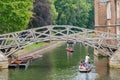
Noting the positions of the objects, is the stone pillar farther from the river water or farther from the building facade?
the building facade

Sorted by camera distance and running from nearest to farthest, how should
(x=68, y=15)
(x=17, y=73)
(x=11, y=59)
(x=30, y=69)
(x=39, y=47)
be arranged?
(x=17, y=73), (x=30, y=69), (x=11, y=59), (x=39, y=47), (x=68, y=15)

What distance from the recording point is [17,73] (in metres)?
39.8

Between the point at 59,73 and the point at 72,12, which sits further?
the point at 72,12

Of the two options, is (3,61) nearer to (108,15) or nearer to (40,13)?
(108,15)

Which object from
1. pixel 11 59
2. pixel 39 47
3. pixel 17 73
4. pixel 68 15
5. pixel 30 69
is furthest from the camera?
pixel 68 15

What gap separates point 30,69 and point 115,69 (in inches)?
305

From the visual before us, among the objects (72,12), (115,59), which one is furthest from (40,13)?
(72,12)

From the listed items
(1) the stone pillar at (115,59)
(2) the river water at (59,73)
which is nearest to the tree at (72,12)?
(2) the river water at (59,73)

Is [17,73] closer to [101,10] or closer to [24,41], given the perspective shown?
[24,41]

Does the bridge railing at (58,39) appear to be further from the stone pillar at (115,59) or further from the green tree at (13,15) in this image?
the green tree at (13,15)

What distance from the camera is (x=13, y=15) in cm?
5116

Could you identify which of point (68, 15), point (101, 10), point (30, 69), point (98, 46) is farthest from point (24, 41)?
point (68, 15)

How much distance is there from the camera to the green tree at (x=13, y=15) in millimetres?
50650

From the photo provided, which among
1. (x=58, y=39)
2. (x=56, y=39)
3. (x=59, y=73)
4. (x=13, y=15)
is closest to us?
(x=59, y=73)
